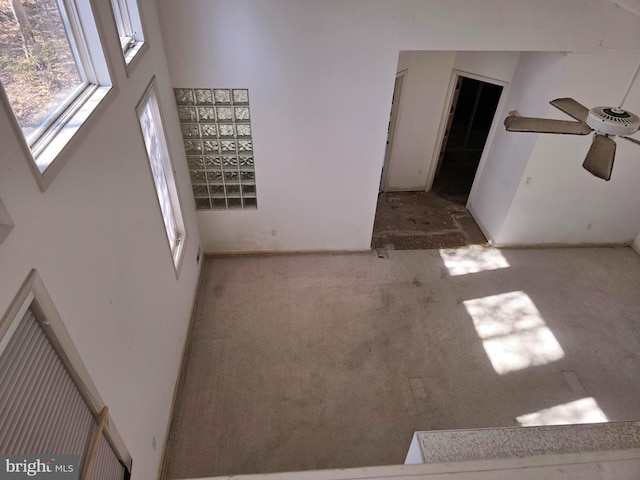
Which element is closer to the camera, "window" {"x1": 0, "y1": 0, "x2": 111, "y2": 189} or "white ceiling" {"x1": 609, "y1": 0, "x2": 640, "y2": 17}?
"window" {"x1": 0, "y1": 0, "x2": 111, "y2": 189}

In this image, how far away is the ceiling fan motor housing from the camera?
230 centimetres

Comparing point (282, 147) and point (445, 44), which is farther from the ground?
point (445, 44)

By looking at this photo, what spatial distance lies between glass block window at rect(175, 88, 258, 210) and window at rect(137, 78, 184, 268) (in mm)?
631

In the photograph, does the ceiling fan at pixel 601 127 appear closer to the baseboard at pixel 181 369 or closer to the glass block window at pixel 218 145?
the glass block window at pixel 218 145

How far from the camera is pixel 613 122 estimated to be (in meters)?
2.31

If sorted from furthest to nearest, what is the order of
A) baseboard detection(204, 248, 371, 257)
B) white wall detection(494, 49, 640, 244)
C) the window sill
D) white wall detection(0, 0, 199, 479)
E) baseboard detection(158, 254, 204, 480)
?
baseboard detection(204, 248, 371, 257) < white wall detection(494, 49, 640, 244) < baseboard detection(158, 254, 204, 480) < the window sill < white wall detection(0, 0, 199, 479)

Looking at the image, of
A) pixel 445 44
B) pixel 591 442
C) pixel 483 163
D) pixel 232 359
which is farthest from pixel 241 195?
pixel 591 442

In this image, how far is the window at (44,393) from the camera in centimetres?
149

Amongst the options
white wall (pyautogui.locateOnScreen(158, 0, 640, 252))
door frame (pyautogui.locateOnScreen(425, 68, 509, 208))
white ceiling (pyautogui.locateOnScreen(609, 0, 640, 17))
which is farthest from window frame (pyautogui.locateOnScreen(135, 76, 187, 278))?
white ceiling (pyautogui.locateOnScreen(609, 0, 640, 17))

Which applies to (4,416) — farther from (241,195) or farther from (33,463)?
(241,195)

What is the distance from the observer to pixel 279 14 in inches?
143

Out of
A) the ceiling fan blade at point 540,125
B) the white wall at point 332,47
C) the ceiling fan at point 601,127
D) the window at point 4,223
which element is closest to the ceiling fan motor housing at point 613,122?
the ceiling fan at point 601,127

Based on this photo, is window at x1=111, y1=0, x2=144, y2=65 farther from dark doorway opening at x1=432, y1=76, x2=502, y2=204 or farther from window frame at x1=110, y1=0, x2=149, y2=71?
dark doorway opening at x1=432, y1=76, x2=502, y2=204

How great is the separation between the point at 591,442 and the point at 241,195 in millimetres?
3871
